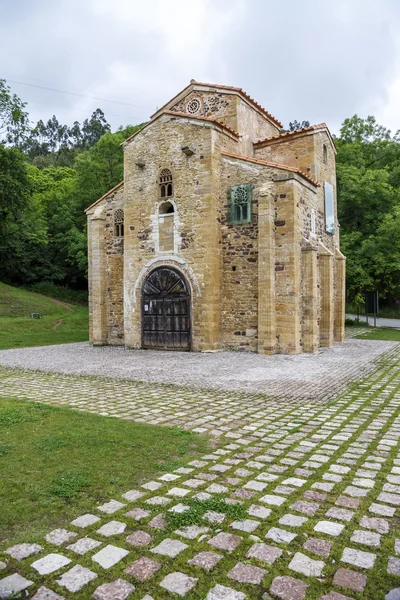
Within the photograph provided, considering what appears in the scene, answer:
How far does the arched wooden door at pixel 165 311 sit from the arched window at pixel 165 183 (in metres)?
2.91

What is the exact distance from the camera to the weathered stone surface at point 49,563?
8.55ft

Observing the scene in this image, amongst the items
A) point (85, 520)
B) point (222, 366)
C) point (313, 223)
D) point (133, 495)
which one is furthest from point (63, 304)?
point (85, 520)

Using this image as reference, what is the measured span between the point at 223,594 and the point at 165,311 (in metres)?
13.7

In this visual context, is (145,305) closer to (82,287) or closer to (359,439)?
(359,439)

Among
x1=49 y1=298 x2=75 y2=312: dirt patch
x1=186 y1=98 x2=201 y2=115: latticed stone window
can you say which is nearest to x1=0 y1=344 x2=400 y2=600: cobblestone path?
x1=186 y1=98 x2=201 y2=115: latticed stone window

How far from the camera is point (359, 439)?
205 inches

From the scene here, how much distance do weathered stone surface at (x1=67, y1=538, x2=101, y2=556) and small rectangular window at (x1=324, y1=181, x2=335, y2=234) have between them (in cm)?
1707

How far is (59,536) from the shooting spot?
2994 millimetres

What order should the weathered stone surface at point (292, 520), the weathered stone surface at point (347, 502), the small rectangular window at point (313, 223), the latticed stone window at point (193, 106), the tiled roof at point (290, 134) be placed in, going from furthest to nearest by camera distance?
the latticed stone window at point (193, 106), the tiled roof at point (290, 134), the small rectangular window at point (313, 223), the weathered stone surface at point (347, 502), the weathered stone surface at point (292, 520)

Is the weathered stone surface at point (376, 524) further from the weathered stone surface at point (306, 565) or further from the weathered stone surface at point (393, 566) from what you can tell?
the weathered stone surface at point (306, 565)

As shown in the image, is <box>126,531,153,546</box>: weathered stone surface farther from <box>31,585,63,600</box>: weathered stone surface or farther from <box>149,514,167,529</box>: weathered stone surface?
<box>31,585,63,600</box>: weathered stone surface

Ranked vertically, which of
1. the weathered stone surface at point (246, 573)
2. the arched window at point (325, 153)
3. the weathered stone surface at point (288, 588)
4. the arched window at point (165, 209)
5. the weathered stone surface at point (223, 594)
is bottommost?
the weathered stone surface at point (288, 588)

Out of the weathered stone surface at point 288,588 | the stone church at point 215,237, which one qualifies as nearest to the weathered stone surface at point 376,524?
the weathered stone surface at point 288,588

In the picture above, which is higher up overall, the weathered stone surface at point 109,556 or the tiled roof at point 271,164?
the tiled roof at point 271,164
